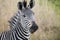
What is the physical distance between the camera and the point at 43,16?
3947mm

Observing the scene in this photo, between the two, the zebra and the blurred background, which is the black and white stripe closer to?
the zebra

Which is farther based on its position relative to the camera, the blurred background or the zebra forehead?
the blurred background

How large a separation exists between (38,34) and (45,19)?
385 mm

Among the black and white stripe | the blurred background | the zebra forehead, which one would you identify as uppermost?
the zebra forehead

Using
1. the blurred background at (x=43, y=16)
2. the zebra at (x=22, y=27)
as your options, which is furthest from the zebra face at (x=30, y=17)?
the blurred background at (x=43, y=16)

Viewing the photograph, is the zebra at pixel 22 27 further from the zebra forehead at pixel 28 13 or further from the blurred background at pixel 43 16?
the blurred background at pixel 43 16

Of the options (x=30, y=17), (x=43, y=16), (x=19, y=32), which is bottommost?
(x=43, y=16)

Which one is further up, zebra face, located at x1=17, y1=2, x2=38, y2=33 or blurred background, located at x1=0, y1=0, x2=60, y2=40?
zebra face, located at x1=17, y1=2, x2=38, y2=33

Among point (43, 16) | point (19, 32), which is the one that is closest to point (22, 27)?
point (19, 32)

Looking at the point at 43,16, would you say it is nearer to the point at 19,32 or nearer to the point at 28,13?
the point at 28,13

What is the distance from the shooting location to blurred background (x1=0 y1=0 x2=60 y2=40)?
373cm

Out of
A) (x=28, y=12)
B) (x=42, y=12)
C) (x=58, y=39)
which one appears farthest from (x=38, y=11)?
(x=28, y=12)

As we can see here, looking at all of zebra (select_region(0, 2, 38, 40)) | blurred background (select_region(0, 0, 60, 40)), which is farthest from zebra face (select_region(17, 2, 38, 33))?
blurred background (select_region(0, 0, 60, 40))

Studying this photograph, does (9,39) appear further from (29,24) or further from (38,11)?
(38,11)
